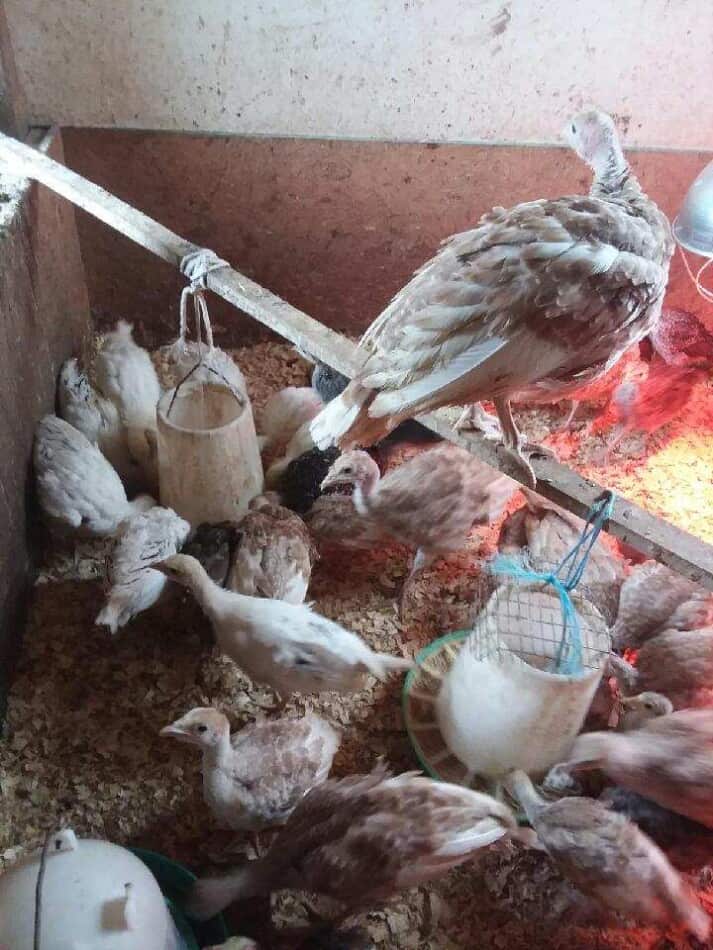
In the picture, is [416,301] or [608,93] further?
[608,93]

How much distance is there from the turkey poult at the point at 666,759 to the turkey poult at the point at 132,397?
188cm

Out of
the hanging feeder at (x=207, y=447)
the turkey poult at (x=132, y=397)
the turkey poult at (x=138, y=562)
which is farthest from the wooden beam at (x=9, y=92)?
the turkey poult at (x=138, y=562)

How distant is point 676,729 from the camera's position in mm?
1765

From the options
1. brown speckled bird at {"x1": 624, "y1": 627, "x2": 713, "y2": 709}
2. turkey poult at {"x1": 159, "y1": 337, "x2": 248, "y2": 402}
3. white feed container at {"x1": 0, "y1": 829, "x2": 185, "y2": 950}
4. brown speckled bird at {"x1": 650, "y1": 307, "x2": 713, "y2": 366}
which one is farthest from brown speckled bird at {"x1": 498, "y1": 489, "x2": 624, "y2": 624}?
white feed container at {"x1": 0, "y1": 829, "x2": 185, "y2": 950}

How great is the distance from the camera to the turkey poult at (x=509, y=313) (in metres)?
1.64

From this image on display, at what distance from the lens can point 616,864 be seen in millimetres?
1621

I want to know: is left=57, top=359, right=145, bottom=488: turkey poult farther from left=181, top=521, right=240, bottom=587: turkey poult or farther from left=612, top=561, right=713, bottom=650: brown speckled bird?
left=612, top=561, right=713, bottom=650: brown speckled bird

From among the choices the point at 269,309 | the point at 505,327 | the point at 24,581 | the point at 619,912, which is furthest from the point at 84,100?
the point at 619,912

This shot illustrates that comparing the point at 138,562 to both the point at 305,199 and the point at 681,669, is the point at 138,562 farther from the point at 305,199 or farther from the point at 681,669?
the point at 305,199

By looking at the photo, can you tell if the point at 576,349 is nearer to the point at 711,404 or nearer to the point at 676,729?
the point at 676,729

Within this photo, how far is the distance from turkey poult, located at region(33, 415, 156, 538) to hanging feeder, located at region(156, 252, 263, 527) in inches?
7.7

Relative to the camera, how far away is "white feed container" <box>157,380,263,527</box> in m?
2.46

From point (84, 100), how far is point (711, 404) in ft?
10.2

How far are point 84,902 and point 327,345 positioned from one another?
1436mm
